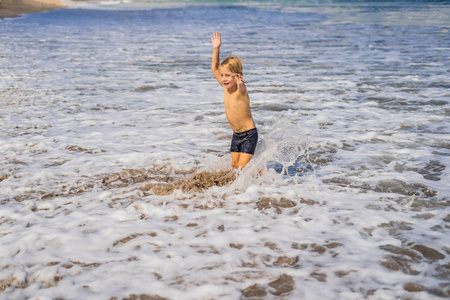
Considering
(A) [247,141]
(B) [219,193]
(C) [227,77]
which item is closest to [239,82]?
(C) [227,77]

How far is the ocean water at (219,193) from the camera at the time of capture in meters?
2.82

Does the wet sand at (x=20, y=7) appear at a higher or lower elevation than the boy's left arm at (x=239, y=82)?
higher

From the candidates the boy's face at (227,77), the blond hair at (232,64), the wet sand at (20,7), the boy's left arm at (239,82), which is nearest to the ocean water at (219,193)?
the boy's left arm at (239,82)

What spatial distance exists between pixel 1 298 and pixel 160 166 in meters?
2.55

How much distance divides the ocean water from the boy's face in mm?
786

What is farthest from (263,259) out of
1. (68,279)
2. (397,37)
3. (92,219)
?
(397,37)

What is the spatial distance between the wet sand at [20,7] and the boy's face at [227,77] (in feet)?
118

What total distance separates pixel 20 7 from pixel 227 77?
48154mm

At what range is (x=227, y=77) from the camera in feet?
14.0

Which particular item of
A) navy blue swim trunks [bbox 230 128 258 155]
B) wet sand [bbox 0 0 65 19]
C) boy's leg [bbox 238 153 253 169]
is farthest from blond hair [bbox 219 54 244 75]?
wet sand [bbox 0 0 65 19]

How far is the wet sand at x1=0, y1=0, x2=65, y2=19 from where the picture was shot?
37750 mm

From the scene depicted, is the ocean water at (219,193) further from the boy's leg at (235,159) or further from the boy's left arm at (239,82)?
the boy's left arm at (239,82)

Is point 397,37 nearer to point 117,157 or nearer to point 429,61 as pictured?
point 429,61

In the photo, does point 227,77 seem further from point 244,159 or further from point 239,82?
point 244,159
